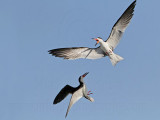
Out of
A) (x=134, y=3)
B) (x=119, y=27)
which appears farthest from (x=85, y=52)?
(x=134, y=3)

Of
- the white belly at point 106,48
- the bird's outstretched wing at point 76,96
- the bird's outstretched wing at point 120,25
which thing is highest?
the bird's outstretched wing at point 120,25

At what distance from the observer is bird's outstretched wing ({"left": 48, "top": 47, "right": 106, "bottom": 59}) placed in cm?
2281

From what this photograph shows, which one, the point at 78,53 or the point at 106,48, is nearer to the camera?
the point at 106,48

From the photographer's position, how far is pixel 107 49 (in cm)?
2269

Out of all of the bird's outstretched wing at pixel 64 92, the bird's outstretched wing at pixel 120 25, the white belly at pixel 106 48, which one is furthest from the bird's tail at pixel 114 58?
the bird's outstretched wing at pixel 64 92

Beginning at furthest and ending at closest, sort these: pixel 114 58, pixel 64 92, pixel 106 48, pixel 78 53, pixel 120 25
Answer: pixel 64 92, pixel 78 53, pixel 114 58, pixel 106 48, pixel 120 25

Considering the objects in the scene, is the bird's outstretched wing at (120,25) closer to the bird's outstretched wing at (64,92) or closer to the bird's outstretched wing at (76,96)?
the bird's outstretched wing at (76,96)

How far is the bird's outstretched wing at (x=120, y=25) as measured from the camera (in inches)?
883

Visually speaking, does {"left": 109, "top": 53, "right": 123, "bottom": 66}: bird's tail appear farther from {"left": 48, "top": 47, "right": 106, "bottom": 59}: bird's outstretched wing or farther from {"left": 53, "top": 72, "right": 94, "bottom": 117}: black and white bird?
{"left": 53, "top": 72, "right": 94, "bottom": 117}: black and white bird

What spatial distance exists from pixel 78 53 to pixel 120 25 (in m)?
2.90

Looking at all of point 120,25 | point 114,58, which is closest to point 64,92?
point 114,58

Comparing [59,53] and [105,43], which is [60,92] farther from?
[105,43]

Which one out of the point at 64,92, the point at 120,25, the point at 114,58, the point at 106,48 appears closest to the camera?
the point at 120,25

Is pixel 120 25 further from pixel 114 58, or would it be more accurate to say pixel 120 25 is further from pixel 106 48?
pixel 114 58
